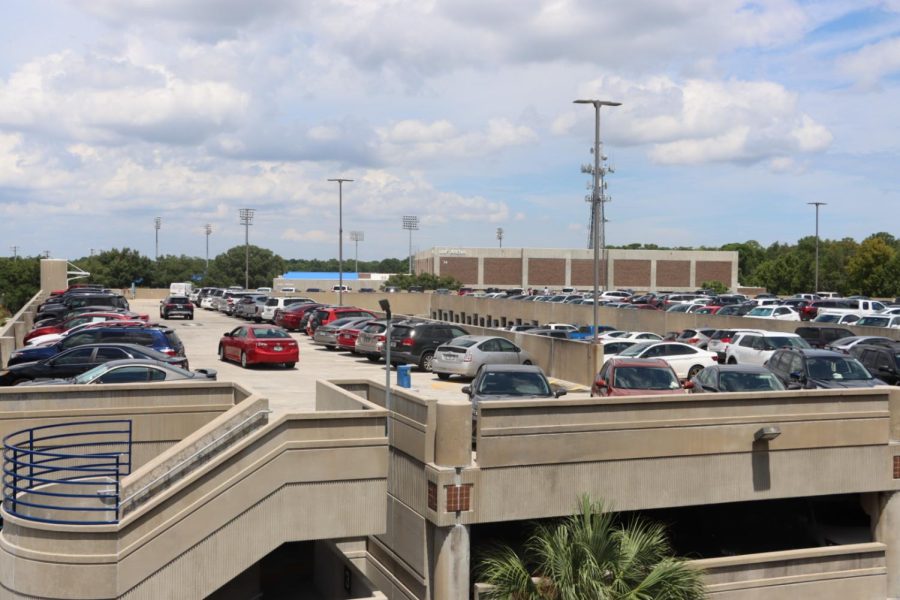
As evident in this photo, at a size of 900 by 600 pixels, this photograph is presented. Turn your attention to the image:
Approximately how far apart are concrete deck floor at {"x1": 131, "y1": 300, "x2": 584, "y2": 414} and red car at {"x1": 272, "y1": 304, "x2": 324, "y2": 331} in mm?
4308

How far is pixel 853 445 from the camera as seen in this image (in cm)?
1878

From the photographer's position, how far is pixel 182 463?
1447cm

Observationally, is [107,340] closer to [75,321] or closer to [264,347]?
[264,347]

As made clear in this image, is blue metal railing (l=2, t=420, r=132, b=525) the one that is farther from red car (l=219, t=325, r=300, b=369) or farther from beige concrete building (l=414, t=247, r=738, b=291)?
beige concrete building (l=414, t=247, r=738, b=291)

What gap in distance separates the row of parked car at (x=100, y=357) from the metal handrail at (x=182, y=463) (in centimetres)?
698

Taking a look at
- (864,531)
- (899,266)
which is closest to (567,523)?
(864,531)

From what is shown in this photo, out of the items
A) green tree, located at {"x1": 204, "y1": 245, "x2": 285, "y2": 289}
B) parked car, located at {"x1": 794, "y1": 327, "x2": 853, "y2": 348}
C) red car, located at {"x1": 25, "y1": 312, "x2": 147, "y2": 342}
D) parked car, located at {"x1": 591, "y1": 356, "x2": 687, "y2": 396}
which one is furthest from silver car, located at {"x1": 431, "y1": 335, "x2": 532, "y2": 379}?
green tree, located at {"x1": 204, "y1": 245, "x2": 285, "y2": 289}

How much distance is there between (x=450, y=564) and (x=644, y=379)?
27.0 feet

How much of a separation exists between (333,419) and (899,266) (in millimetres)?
93692

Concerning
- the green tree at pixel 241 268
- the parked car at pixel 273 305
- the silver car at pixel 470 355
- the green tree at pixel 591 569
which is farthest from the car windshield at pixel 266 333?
Answer: the green tree at pixel 241 268

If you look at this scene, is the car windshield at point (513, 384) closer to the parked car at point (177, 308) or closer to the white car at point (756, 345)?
the white car at point (756, 345)

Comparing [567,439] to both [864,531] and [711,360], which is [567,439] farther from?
[711,360]

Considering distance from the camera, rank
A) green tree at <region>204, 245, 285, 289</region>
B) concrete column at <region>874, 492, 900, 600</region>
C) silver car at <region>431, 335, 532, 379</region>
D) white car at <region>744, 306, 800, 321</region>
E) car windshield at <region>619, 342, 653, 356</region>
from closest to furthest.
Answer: concrete column at <region>874, 492, 900, 600</region> → car windshield at <region>619, 342, 653, 356</region> → silver car at <region>431, 335, 532, 379</region> → white car at <region>744, 306, 800, 321</region> → green tree at <region>204, 245, 285, 289</region>

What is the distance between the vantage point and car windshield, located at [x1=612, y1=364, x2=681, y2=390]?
22109mm
